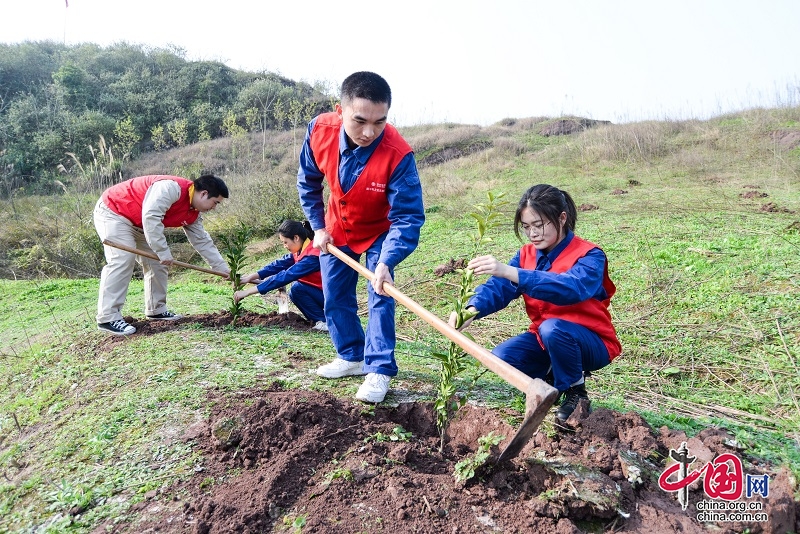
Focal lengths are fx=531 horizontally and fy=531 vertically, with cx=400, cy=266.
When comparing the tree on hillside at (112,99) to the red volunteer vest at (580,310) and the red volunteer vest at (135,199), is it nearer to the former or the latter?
the red volunteer vest at (135,199)

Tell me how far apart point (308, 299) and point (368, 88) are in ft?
9.07

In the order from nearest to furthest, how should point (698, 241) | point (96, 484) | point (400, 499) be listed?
point (400, 499), point (96, 484), point (698, 241)

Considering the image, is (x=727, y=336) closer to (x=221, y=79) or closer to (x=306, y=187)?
(x=306, y=187)

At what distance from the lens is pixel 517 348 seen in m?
3.10

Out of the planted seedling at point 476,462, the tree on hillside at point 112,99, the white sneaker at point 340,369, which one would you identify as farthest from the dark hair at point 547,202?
the tree on hillside at point 112,99

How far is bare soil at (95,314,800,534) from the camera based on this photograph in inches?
78.2

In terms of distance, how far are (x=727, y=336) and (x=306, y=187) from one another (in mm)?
3656

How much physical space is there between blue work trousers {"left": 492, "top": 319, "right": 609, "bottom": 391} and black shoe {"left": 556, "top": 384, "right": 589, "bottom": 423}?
0.04 meters

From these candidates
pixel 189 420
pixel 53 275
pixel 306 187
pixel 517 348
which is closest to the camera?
pixel 189 420

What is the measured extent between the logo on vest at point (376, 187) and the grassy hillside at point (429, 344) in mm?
1193

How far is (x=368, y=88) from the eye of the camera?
2.87 m

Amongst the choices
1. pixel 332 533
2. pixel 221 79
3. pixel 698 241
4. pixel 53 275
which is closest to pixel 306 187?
pixel 332 533

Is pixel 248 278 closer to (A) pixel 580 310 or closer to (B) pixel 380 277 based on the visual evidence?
(B) pixel 380 277

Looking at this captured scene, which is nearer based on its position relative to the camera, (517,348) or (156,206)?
(517,348)
